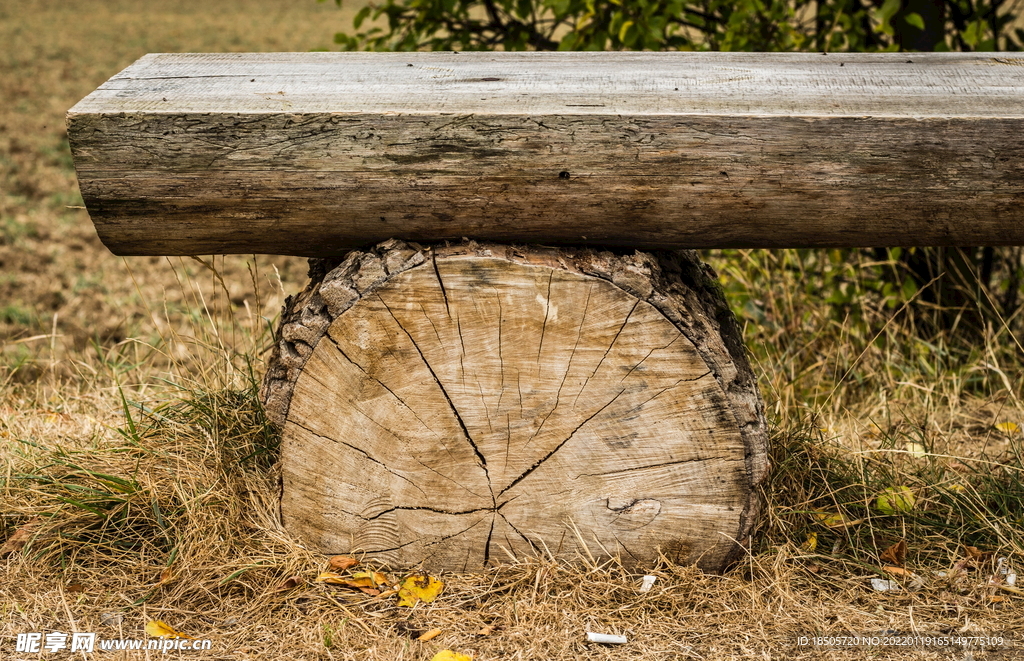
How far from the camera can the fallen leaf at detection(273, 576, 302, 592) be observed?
7.12 ft

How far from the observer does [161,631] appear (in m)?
2.07

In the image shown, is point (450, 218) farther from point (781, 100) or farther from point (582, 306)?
point (781, 100)

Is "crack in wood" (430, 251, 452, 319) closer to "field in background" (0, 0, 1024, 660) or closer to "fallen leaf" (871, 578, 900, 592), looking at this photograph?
"field in background" (0, 0, 1024, 660)

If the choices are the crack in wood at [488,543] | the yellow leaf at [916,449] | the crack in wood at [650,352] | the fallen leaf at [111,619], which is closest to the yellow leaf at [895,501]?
the yellow leaf at [916,449]

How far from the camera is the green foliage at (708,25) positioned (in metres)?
3.13

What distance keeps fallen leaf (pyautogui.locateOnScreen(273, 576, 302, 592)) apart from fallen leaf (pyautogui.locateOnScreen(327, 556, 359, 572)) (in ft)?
0.30

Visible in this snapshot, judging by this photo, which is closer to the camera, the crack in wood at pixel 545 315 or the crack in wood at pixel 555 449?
the crack in wood at pixel 545 315

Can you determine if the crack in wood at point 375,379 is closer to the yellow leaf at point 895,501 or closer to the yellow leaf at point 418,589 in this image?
the yellow leaf at point 418,589

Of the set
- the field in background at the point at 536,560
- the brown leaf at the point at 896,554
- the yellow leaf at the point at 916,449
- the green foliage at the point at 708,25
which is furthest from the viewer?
the green foliage at the point at 708,25

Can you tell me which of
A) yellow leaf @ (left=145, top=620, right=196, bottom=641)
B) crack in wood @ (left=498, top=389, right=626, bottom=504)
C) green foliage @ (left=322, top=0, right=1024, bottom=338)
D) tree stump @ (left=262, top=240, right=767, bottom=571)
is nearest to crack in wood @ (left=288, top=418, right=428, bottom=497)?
tree stump @ (left=262, top=240, right=767, bottom=571)

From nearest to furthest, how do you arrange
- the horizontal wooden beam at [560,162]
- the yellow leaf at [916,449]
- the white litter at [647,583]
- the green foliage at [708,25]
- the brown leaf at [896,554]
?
the horizontal wooden beam at [560,162] < the white litter at [647,583] < the brown leaf at [896,554] < the yellow leaf at [916,449] < the green foliage at [708,25]

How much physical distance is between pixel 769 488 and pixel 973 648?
63cm

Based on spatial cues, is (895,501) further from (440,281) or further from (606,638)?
(440,281)

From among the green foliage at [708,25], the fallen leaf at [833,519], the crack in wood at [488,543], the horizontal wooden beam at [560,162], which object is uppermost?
the green foliage at [708,25]
